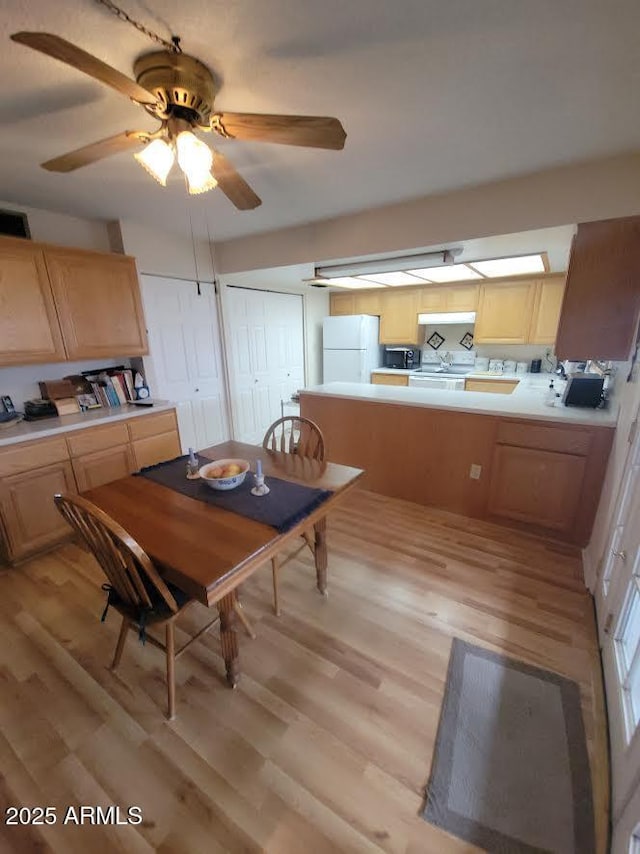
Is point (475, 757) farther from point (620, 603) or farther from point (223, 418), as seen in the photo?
point (223, 418)

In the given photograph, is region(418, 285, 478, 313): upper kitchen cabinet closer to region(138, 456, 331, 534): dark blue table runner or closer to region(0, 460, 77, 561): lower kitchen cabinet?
region(138, 456, 331, 534): dark blue table runner

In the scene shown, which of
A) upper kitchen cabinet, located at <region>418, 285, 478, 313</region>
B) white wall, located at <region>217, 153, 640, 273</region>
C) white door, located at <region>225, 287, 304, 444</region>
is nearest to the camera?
white wall, located at <region>217, 153, 640, 273</region>

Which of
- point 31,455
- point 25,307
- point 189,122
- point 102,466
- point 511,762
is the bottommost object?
point 511,762

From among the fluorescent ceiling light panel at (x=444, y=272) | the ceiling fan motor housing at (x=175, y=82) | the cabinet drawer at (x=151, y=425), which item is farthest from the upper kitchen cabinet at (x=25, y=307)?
the fluorescent ceiling light panel at (x=444, y=272)

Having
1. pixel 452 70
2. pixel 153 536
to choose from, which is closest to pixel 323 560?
pixel 153 536

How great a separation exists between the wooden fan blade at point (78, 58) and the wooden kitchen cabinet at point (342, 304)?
4.35m

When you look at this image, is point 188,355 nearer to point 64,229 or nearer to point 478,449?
point 64,229

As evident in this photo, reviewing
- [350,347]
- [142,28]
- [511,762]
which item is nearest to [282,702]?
[511,762]

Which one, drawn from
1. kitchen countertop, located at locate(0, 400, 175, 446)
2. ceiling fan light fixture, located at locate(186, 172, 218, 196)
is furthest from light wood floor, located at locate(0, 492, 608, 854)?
ceiling fan light fixture, located at locate(186, 172, 218, 196)

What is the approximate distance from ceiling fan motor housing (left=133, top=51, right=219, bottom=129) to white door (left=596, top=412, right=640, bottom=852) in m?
2.21

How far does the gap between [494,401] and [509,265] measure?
127 centimetres

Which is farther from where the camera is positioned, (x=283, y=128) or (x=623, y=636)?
(x=623, y=636)

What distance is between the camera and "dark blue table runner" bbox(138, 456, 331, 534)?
1.36 meters

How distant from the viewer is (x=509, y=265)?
298 cm
